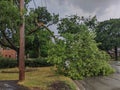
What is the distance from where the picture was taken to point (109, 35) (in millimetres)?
74750

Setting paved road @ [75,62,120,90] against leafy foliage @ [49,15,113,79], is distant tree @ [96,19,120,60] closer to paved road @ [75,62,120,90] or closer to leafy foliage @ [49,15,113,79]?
leafy foliage @ [49,15,113,79]

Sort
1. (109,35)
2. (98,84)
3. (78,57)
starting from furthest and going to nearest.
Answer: (109,35) < (78,57) < (98,84)

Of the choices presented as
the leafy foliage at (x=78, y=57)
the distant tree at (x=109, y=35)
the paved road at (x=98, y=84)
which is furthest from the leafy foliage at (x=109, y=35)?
the paved road at (x=98, y=84)

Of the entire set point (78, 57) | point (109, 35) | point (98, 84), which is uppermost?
point (109, 35)

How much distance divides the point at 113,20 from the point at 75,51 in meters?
59.3

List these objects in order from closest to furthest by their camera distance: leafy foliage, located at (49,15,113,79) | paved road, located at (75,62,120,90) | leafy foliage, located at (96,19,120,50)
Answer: paved road, located at (75,62,120,90)
leafy foliage, located at (49,15,113,79)
leafy foliage, located at (96,19,120,50)

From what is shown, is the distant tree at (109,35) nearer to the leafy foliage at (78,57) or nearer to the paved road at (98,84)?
the leafy foliage at (78,57)

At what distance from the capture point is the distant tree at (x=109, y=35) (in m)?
73.5

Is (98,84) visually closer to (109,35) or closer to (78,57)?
(78,57)

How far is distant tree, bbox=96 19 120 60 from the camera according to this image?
73.5 meters

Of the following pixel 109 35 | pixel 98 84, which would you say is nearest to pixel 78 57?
pixel 98 84

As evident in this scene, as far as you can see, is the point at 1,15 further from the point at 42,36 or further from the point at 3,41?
the point at 42,36

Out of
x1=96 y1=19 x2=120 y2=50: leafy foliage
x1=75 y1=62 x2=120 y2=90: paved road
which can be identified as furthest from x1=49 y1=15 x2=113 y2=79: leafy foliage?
x1=96 y1=19 x2=120 y2=50: leafy foliage

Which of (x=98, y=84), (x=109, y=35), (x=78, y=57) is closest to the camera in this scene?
(x=98, y=84)
